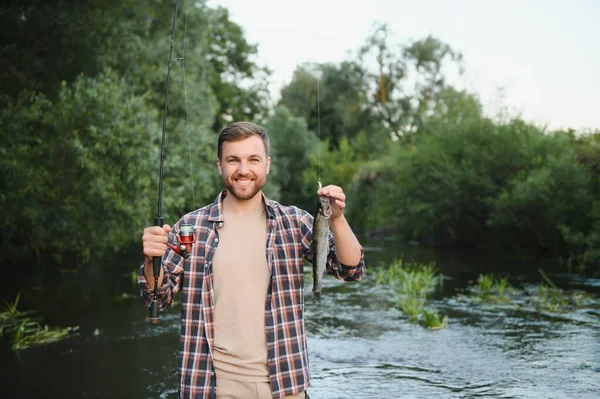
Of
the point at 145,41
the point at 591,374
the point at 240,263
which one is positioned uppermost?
the point at 145,41

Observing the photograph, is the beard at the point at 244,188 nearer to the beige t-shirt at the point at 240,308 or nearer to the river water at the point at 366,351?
the beige t-shirt at the point at 240,308

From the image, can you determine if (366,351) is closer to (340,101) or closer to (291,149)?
(291,149)

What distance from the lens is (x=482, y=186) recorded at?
26.7 metres

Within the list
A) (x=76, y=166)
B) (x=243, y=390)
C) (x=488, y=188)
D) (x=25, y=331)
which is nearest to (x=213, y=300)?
(x=243, y=390)

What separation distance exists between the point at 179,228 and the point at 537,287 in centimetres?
1417

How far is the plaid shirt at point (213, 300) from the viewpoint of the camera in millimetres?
3137

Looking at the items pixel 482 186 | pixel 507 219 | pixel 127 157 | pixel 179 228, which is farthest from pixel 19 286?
pixel 482 186

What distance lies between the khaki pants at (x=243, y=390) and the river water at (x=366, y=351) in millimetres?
4731

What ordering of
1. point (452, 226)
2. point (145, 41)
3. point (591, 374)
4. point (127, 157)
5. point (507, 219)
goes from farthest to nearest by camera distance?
point (452, 226), point (507, 219), point (145, 41), point (127, 157), point (591, 374)

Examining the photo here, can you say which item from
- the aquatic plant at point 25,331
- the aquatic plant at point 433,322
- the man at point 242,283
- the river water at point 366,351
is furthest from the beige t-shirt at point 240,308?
the aquatic plant at point 433,322

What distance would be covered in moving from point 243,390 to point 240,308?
37cm

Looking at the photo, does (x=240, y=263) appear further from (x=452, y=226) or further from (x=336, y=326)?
(x=452, y=226)

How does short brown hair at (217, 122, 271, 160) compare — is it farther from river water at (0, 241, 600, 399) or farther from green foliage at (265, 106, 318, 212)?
green foliage at (265, 106, 318, 212)

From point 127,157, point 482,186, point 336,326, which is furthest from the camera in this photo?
point 482,186
